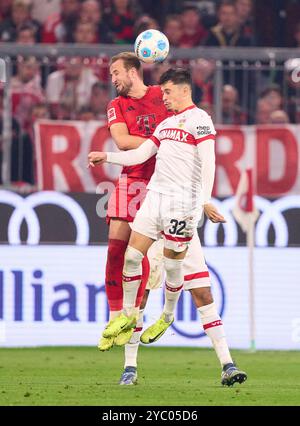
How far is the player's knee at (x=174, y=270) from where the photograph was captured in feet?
38.4

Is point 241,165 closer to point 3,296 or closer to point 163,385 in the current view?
point 3,296

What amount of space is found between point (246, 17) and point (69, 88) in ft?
11.7

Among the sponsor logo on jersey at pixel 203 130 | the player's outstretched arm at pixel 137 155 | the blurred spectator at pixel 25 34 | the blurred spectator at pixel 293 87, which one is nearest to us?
the sponsor logo on jersey at pixel 203 130

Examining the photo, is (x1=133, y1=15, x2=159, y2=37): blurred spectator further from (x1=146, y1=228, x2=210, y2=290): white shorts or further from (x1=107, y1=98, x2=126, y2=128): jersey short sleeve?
(x1=146, y1=228, x2=210, y2=290): white shorts

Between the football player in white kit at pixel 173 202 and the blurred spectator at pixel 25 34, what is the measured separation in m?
7.25

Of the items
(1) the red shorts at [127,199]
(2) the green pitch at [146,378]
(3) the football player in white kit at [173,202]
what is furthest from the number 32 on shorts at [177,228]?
(2) the green pitch at [146,378]

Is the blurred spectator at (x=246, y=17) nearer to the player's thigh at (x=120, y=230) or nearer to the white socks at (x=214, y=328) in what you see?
the player's thigh at (x=120, y=230)

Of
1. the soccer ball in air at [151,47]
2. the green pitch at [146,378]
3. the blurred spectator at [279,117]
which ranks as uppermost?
the soccer ball in air at [151,47]

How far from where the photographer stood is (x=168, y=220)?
1165cm

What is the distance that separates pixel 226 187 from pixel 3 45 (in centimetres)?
323

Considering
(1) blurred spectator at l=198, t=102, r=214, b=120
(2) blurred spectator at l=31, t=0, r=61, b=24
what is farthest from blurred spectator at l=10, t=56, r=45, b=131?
(2) blurred spectator at l=31, t=0, r=61, b=24

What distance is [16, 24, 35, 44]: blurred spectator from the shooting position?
18.7 meters

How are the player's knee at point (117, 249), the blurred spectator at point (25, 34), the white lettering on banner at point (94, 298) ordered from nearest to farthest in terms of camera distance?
the player's knee at point (117, 249)
the white lettering on banner at point (94, 298)
the blurred spectator at point (25, 34)

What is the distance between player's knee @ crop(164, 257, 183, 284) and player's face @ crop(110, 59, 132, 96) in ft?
5.31
